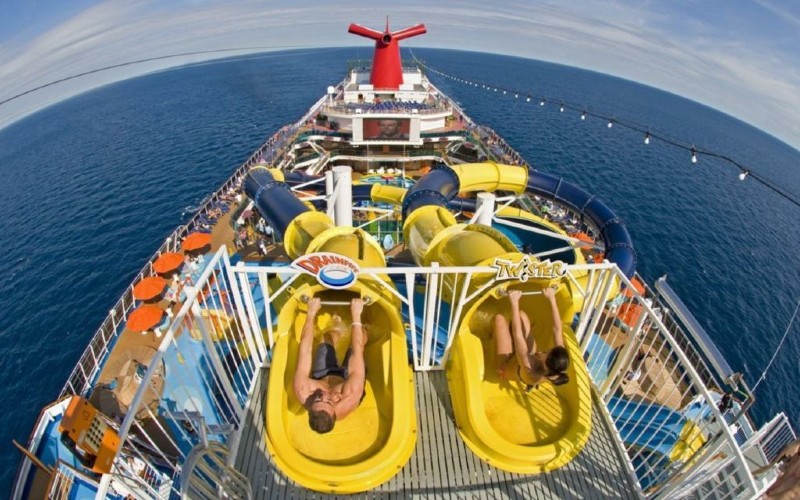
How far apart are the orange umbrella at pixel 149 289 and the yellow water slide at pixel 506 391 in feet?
52.4

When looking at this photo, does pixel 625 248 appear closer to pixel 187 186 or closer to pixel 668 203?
pixel 668 203

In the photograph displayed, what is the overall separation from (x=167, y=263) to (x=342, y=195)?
38.6 feet

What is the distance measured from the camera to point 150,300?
64.2ft

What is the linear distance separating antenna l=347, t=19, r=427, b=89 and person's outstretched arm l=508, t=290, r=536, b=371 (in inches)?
1319

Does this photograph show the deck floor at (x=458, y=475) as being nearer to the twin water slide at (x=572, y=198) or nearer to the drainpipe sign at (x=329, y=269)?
the drainpipe sign at (x=329, y=269)

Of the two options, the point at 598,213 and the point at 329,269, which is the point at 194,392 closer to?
the point at 329,269

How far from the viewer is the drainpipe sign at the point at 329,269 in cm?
692

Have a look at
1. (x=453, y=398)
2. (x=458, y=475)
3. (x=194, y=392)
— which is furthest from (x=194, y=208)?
(x=458, y=475)

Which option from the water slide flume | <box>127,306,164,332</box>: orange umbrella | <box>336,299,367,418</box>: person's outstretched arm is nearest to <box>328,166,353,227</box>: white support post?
the water slide flume

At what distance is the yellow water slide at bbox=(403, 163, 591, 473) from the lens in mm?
6816

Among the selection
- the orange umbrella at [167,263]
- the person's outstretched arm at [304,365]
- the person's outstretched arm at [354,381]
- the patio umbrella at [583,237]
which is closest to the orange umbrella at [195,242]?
the orange umbrella at [167,263]

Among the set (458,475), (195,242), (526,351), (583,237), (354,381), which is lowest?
(195,242)

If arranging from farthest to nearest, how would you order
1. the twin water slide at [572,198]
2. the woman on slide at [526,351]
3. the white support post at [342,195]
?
the twin water slide at [572,198]
the white support post at [342,195]
the woman on slide at [526,351]

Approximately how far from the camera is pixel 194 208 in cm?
4191
